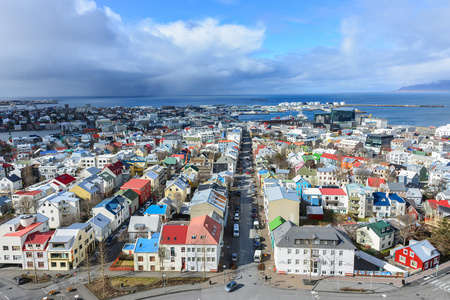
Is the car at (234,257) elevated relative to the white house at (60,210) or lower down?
lower down

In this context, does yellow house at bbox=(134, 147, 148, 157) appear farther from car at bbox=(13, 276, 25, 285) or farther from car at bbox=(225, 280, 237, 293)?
car at bbox=(225, 280, 237, 293)

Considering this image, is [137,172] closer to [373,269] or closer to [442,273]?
[373,269]

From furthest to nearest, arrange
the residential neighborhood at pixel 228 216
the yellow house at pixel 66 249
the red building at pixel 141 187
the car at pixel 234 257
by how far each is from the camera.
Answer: the red building at pixel 141 187, the car at pixel 234 257, the yellow house at pixel 66 249, the residential neighborhood at pixel 228 216

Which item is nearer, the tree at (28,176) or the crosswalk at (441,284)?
the crosswalk at (441,284)

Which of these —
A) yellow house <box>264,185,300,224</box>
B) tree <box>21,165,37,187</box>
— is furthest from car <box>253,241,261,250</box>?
tree <box>21,165,37,187</box>

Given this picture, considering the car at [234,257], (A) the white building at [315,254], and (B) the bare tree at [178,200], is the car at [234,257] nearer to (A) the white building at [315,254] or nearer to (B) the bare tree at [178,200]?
(A) the white building at [315,254]

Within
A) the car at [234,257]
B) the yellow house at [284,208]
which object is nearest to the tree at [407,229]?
the yellow house at [284,208]

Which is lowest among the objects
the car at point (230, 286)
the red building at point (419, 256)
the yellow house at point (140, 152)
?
the car at point (230, 286)

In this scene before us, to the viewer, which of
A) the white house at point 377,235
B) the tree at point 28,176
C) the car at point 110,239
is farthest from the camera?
the tree at point 28,176
